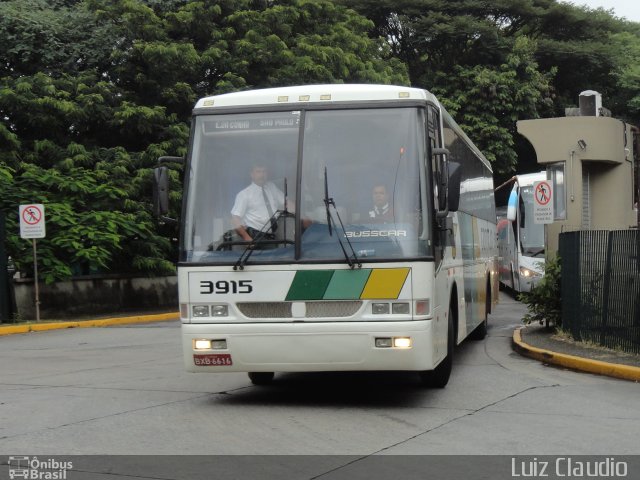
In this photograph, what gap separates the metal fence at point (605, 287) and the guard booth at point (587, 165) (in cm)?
502

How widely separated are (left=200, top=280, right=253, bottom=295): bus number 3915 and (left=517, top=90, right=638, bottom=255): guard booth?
10.9 metres

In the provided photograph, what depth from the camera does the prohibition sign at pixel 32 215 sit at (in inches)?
790

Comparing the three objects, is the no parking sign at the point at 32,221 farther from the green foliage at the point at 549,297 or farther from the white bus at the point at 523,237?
the white bus at the point at 523,237

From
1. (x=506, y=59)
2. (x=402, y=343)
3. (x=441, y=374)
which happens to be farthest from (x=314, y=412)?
(x=506, y=59)

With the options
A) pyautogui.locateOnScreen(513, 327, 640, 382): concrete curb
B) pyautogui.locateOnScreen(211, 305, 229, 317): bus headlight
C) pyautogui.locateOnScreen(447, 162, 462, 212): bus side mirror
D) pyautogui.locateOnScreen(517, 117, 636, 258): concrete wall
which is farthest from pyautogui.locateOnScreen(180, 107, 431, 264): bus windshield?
pyautogui.locateOnScreen(517, 117, 636, 258): concrete wall

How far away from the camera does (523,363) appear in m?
12.6

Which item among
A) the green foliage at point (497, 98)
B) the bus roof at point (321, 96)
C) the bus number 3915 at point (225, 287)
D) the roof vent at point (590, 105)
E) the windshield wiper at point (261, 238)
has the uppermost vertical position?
the green foliage at point (497, 98)

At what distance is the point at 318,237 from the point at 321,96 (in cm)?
143

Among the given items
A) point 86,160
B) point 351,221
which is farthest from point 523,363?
point 86,160

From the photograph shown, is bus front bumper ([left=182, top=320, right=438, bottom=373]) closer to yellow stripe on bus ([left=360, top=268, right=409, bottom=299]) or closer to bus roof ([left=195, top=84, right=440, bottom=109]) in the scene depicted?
yellow stripe on bus ([left=360, top=268, right=409, bottom=299])

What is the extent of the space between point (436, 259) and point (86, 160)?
17203mm

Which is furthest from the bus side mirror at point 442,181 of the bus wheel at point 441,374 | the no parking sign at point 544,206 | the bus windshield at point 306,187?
the no parking sign at point 544,206

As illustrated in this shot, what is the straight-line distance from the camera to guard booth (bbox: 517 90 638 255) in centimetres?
1908
